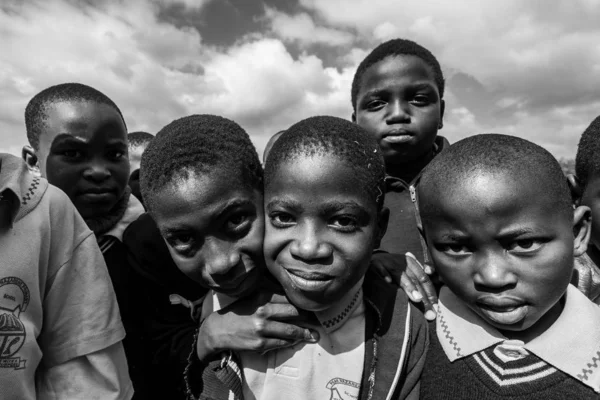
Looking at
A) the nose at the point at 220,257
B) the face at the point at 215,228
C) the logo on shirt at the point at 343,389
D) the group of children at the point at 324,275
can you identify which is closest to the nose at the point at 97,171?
the group of children at the point at 324,275

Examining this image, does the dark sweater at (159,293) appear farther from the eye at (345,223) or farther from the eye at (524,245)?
the eye at (524,245)

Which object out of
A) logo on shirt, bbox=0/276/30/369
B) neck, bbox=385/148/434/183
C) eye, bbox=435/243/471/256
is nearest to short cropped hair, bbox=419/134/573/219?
eye, bbox=435/243/471/256

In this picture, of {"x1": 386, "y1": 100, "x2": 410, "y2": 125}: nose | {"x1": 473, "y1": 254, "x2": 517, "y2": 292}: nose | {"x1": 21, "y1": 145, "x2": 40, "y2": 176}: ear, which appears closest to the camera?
{"x1": 473, "y1": 254, "x2": 517, "y2": 292}: nose

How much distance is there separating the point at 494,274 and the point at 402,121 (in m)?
1.10

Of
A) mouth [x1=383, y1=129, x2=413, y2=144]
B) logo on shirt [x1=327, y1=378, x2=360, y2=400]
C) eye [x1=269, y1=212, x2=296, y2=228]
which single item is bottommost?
logo on shirt [x1=327, y1=378, x2=360, y2=400]

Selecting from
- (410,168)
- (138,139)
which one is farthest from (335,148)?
(138,139)

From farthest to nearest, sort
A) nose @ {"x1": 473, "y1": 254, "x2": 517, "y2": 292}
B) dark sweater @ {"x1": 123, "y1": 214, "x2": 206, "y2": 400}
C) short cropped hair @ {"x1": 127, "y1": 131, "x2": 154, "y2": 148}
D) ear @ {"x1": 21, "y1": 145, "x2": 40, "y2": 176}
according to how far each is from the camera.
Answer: short cropped hair @ {"x1": 127, "y1": 131, "x2": 154, "y2": 148}, ear @ {"x1": 21, "y1": 145, "x2": 40, "y2": 176}, dark sweater @ {"x1": 123, "y1": 214, "x2": 206, "y2": 400}, nose @ {"x1": 473, "y1": 254, "x2": 517, "y2": 292}

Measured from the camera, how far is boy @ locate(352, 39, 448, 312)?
6.98 ft

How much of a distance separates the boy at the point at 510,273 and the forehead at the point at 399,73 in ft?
2.97

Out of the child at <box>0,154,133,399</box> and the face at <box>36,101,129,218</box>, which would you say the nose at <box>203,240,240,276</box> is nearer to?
the child at <box>0,154,133,399</box>

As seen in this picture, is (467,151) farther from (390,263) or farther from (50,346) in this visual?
(50,346)

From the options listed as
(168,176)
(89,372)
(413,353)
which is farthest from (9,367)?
(413,353)

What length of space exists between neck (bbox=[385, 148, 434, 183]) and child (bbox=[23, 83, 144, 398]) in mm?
1471

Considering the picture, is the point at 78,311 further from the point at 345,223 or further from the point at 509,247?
the point at 509,247
